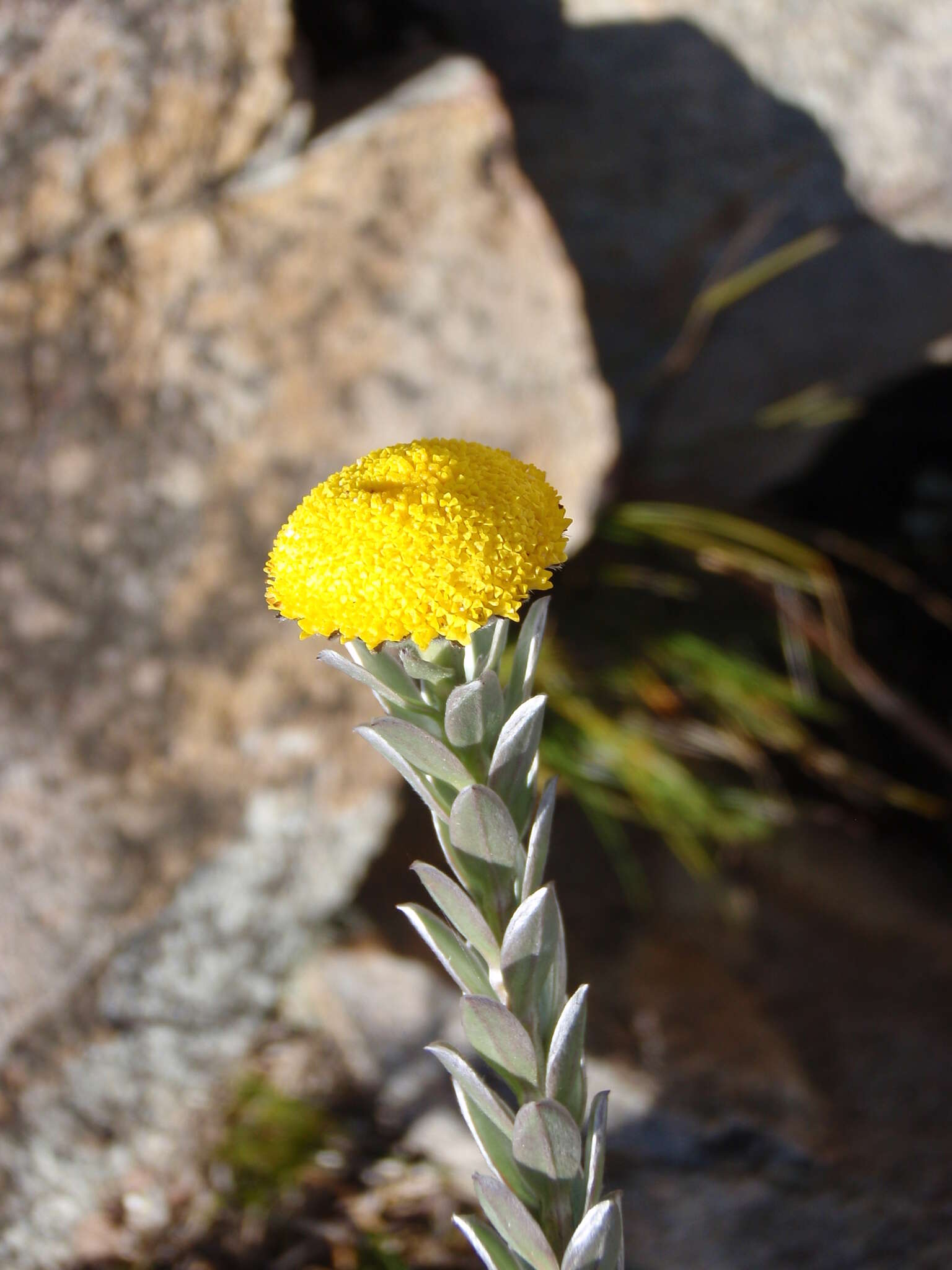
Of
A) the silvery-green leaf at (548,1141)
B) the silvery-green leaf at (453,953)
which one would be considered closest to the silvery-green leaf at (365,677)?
the silvery-green leaf at (453,953)

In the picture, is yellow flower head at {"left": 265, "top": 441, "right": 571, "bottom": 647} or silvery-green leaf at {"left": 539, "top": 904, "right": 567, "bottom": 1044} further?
silvery-green leaf at {"left": 539, "top": 904, "right": 567, "bottom": 1044}

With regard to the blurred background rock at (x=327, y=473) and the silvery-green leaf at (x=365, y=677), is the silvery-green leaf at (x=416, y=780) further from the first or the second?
the blurred background rock at (x=327, y=473)

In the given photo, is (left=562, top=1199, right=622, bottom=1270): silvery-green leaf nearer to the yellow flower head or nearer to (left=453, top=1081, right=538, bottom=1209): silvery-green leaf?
(left=453, top=1081, right=538, bottom=1209): silvery-green leaf

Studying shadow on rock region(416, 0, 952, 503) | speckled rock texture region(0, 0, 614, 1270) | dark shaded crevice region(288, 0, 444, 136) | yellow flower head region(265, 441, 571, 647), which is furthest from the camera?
shadow on rock region(416, 0, 952, 503)

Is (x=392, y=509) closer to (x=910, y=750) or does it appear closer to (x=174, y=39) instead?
(x=174, y=39)

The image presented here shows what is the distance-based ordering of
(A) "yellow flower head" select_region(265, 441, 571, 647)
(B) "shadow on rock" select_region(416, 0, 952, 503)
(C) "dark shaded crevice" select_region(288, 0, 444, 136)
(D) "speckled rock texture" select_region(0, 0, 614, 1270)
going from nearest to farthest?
(A) "yellow flower head" select_region(265, 441, 571, 647) → (D) "speckled rock texture" select_region(0, 0, 614, 1270) → (C) "dark shaded crevice" select_region(288, 0, 444, 136) → (B) "shadow on rock" select_region(416, 0, 952, 503)

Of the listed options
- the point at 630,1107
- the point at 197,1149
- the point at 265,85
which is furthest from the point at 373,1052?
the point at 265,85

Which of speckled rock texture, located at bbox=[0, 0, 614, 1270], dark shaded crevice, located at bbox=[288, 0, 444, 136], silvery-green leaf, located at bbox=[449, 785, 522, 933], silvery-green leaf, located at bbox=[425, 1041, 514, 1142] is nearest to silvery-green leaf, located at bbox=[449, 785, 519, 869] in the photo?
silvery-green leaf, located at bbox=[449, 785, 522, 933]

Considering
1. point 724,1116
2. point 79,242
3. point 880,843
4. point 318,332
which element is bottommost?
point 880,843
